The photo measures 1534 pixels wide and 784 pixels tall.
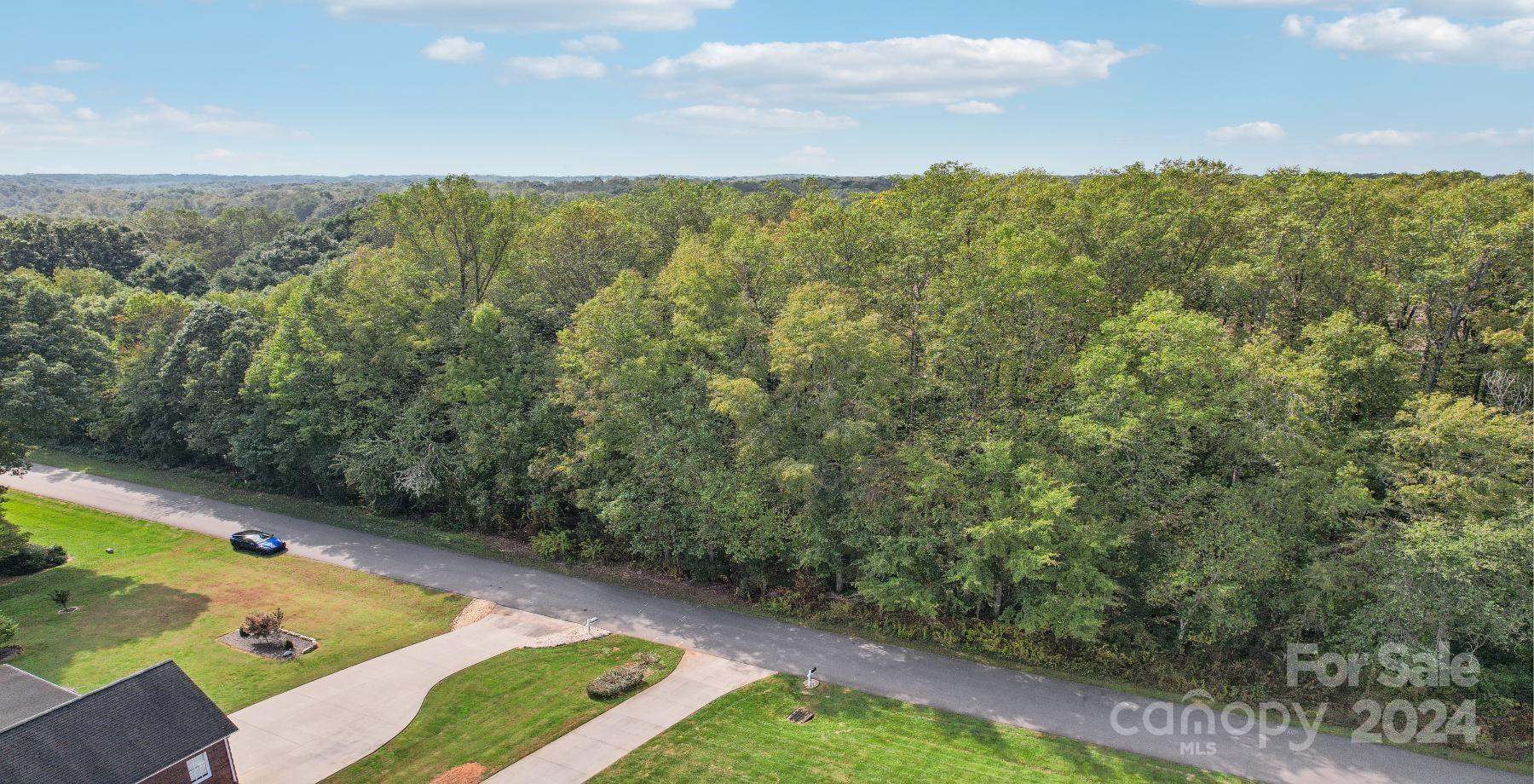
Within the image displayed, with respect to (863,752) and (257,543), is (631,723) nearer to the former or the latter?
(863,752)

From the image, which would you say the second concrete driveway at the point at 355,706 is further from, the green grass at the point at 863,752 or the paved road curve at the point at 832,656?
the green grass at the point at 863,752

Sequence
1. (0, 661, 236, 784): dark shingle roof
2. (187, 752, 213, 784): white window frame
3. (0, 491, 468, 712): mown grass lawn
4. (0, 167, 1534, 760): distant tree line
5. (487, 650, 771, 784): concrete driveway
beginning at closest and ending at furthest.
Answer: (0, 661, 236, 784): dark shingle roof, (187, 752, 213, 784): white window frame, (487, 650, 771, 784): concrete driveway, (0, 167, 1534, 760): distant tree line, (0, 491, 468, 712): mown grass lawn

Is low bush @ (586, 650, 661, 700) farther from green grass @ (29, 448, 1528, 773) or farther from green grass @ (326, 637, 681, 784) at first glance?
green grass @ (29, 448, 1528, 773)

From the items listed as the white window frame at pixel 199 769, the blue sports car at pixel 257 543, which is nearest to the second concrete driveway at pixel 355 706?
the white window frame at pixel 199 769

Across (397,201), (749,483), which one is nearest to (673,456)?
(749,483)

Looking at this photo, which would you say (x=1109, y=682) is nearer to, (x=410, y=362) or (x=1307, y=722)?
(x=1307, y=722)

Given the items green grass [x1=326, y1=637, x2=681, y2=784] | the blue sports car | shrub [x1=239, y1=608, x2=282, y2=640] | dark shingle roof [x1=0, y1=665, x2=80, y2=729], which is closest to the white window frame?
green grass [x1=326, y1=637, x2=681, y2=784]

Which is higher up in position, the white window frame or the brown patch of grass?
the white window frame
